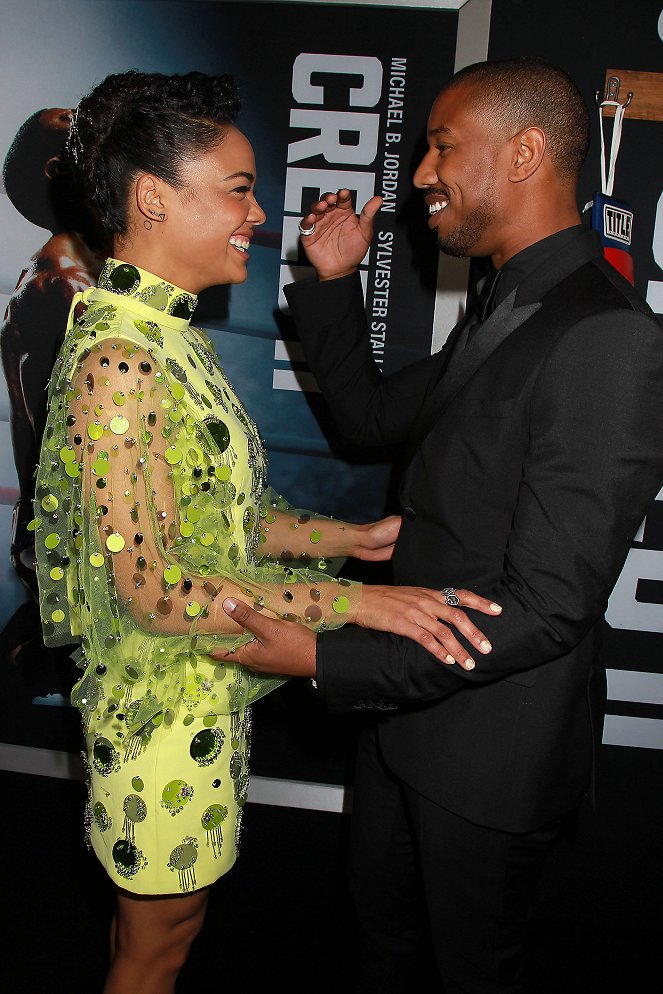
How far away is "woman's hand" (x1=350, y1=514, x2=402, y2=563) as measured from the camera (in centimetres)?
195

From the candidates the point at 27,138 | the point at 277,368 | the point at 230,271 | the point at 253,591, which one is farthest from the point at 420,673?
the point at 27,138

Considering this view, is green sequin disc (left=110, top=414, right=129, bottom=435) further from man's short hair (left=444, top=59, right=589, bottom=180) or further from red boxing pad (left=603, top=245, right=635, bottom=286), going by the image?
red boxing pad (left=603, top=245, right=635, bottom=286)

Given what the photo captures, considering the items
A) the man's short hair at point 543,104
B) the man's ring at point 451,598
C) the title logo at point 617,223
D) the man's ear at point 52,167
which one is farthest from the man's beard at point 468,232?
the man's ear at point 52,167

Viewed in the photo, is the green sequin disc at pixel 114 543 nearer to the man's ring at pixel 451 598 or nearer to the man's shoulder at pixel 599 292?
the man's ring at pixel 451 598

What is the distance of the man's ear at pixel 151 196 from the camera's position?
1.52 m

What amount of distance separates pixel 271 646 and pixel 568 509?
56cm

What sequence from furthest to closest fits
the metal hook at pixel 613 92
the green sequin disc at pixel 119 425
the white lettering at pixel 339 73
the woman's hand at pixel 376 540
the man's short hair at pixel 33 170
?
the man's short hair at pixel 33 170
the white lettering at pixel 339 73
the metal hook at pixel 613 92
the woman's hand at pixel 376 540
the green sequin disc at pixel 119 425

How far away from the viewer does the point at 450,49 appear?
240 centimetres

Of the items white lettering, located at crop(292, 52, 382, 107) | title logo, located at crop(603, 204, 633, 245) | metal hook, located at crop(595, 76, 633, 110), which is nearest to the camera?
title logo, located at crop(603, 204, 633, 245)

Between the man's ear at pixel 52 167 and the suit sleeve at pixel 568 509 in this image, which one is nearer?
the suit sleeve at pixel 568 509

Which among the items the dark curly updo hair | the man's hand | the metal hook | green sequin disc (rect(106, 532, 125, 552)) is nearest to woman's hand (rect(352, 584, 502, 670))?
the man's hand

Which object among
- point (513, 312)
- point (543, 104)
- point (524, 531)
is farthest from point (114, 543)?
point (543, 104)

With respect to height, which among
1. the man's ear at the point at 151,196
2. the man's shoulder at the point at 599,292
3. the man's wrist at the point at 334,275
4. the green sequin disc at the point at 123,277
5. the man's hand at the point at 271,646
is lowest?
the man's hand at the point at 271,646

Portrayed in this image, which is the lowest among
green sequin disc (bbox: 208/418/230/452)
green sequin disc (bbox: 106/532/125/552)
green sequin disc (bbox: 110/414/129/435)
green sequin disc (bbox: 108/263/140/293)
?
green sequin disc (bbox: 106/532/125/552)
